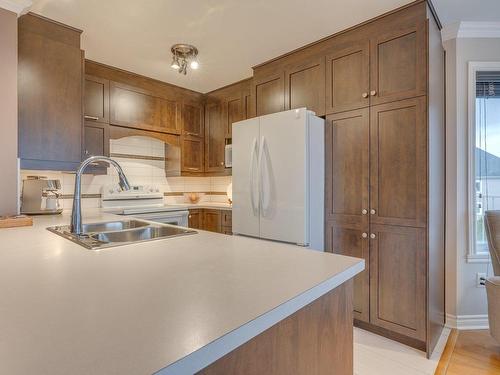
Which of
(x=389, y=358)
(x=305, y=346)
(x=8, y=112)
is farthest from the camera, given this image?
(x=389, y=358)

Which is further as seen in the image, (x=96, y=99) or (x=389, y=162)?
(x=96, y=99)

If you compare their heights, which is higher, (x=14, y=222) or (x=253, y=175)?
(x=253, y=175)

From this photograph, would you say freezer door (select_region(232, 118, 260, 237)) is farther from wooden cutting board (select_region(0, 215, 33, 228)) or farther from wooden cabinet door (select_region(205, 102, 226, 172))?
wooden cutting board (select_region(0, 215, 33, 228))

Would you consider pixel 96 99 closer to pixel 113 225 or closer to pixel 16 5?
pixel 16 5

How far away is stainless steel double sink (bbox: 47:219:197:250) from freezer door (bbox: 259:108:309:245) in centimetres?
102

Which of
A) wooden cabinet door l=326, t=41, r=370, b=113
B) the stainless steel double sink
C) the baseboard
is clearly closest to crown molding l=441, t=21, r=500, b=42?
wooden cabinet door l=326, t=41, r=370, b=113

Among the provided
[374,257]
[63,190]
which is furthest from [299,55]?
[63,190]

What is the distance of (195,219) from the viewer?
3.76 metres

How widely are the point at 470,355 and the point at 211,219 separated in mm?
2765

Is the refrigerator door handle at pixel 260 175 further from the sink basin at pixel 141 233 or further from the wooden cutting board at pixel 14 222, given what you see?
the wooden cutting board at pixel 14 222

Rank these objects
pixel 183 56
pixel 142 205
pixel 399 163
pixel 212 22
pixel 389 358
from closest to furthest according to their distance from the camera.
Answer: pixel 389 358, pixel 399 163, pixel 212 22, pixel 183 56, pixel 142 205

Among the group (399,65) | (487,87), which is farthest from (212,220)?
(487,87)

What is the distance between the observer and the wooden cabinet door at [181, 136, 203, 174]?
12.5ft

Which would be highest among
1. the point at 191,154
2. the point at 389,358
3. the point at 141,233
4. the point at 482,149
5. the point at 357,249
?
the point at 191,154
